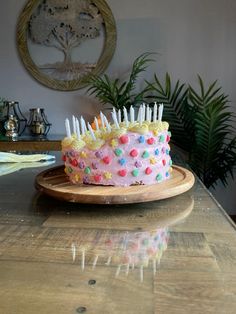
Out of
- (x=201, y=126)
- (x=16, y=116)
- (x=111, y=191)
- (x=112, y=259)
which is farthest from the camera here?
(x=16, y=116)

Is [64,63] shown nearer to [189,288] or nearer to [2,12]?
[2,12]

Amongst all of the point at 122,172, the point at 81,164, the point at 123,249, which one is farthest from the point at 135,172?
the point at 123,249

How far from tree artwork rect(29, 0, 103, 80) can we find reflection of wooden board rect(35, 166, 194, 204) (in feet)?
7.46

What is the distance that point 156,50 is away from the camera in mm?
3045

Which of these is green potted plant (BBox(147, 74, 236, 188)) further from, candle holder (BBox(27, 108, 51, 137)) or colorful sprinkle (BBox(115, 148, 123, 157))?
colorful sprinkle (BBox(115, 148, 123, 157))

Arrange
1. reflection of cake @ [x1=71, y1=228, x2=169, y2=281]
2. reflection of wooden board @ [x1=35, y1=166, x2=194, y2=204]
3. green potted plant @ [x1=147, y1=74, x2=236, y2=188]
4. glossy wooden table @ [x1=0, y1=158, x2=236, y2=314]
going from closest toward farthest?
glossy wooden table @ [x1=0, y1=158, x2=236, y2=314] → reflection of cake @ [x1=71, y1=228, x2=169, y2=281] → reflection of wooden board @ [x1=35, y1=166, x2=194, y2=204] → green potted plant @ [x1=147, y1=74, x2=236, y2=188]

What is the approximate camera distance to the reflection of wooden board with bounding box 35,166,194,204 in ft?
2.67

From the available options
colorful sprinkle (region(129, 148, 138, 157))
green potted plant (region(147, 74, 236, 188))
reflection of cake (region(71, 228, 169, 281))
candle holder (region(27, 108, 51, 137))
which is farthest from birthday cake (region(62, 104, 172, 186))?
candle holder (region(27, 108, 51, 137))

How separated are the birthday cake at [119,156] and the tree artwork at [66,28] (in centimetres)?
226

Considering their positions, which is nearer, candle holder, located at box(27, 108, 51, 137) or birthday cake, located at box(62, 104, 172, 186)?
birthday cake, located at box(62, 104, 172, 186)

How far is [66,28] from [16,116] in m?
0.84

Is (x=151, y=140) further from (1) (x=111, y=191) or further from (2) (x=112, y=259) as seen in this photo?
(2) (x=112, y=259)

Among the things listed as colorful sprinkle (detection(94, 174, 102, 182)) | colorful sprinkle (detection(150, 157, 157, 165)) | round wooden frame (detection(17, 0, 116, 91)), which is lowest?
colorful sprinkle (detection(94, 174, 102, 182))

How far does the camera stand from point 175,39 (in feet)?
9.91
